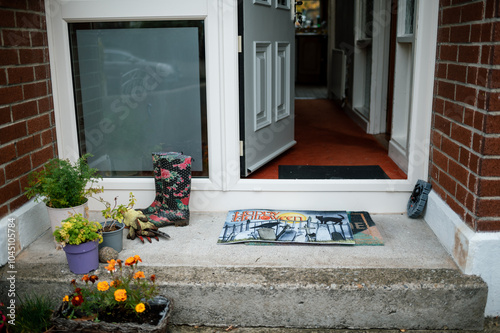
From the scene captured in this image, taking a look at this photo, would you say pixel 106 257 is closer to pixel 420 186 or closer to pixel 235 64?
pixel 235 64

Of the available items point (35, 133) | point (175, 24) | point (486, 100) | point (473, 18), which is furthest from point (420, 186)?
point (35, 133)

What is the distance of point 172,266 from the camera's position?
84.6 inches

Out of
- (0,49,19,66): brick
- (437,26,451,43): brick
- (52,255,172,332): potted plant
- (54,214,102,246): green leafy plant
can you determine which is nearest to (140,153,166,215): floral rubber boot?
(54,214,102,246): green leafy plant

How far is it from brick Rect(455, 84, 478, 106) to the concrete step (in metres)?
0.73

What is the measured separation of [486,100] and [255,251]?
1.18 meters

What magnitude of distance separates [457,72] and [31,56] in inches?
80.7

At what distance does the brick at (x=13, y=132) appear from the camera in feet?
7.23

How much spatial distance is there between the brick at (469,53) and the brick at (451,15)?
0.15 metres

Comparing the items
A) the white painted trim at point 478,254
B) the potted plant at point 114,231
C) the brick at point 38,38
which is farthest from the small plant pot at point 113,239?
the white painted trim at point 478,254

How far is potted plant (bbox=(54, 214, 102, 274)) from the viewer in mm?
2006

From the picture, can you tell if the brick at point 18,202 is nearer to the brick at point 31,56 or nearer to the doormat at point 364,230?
the brick at point 31,56

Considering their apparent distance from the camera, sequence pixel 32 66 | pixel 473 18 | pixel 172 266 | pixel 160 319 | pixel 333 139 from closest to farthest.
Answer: pixel 160 319, pixel 473 18, pixel 172 266, pixel 32 66, pixel 333 139

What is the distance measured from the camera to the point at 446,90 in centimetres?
230

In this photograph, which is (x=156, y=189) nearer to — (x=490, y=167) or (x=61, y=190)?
(x=61, y=190)
